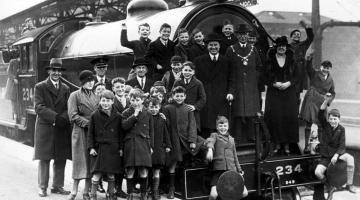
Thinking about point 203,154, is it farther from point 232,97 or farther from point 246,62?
point 246,62

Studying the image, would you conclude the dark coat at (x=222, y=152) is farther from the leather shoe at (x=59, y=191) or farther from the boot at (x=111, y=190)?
the leather shoe at (x=59, y=191)

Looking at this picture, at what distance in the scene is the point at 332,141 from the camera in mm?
5547

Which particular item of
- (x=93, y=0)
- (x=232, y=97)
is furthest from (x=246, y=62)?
(x=93, y=0)

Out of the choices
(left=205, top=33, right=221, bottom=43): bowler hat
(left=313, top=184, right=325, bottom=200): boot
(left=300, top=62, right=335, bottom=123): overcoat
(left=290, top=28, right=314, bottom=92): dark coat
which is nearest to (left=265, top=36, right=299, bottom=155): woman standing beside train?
(left=290, top=28, right=314, bottom=92): dark coat

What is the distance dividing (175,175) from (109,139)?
982 mm

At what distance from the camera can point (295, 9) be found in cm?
2311

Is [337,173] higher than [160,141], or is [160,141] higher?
[160,141]

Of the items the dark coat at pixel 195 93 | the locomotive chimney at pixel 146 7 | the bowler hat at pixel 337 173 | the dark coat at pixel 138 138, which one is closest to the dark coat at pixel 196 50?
the dark coat at pixel 195 93

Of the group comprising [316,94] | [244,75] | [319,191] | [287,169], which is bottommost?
[319,191]

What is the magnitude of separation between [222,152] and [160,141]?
69cm

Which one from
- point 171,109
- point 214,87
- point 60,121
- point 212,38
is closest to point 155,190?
point 171,109

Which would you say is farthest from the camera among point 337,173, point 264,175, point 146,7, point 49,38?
point 49,38

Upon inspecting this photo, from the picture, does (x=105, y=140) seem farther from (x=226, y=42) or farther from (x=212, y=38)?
(x=226, y=42)

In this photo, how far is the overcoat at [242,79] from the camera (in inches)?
219
